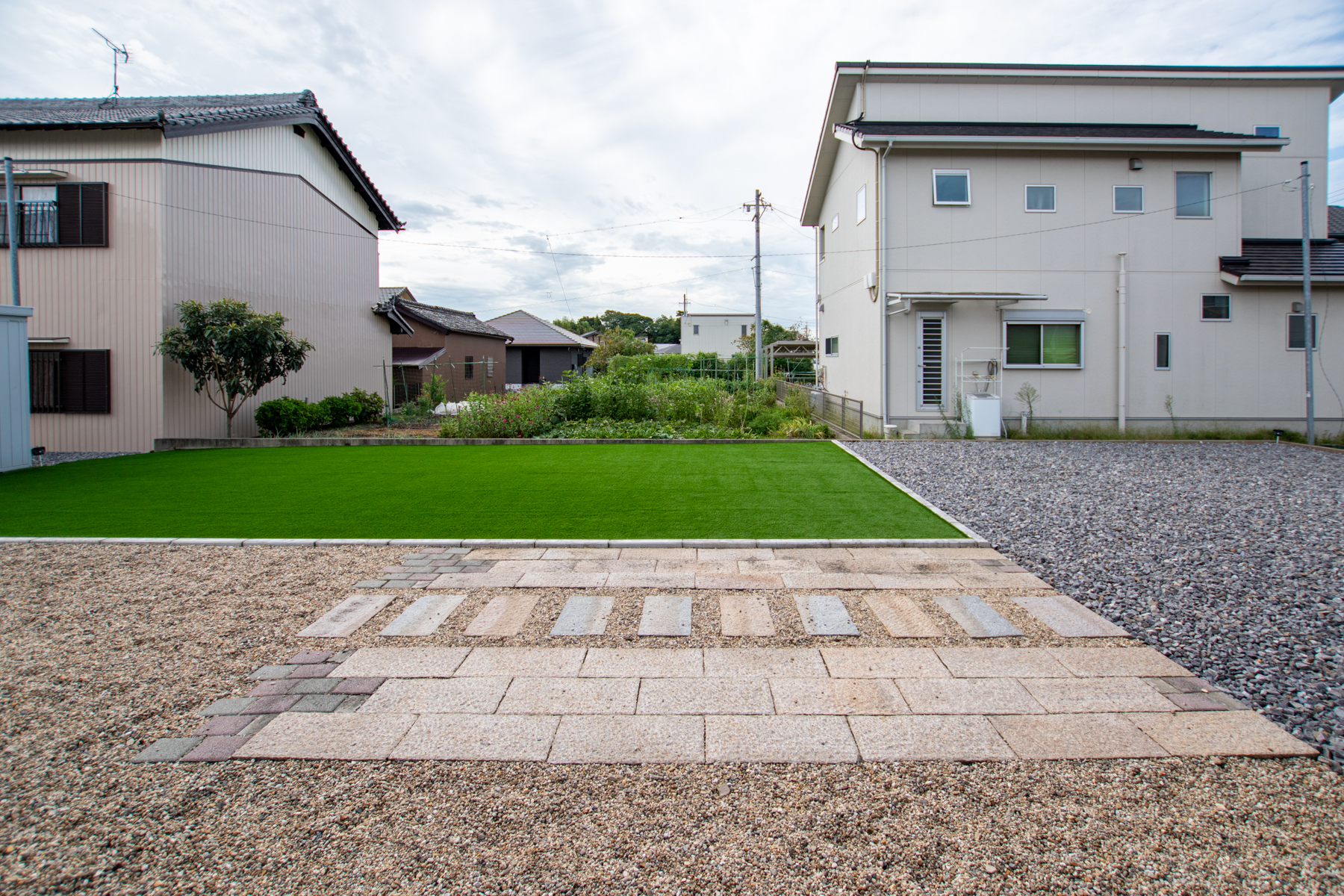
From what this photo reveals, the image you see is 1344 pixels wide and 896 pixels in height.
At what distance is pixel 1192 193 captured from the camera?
13.7 metres

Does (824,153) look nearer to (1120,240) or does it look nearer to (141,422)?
(1120,240)

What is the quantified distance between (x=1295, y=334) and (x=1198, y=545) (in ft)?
38.0

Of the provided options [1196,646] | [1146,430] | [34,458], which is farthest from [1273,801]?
[34,458]

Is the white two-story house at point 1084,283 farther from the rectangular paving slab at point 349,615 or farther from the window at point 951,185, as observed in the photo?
the rectangular paving slab at point 349,615

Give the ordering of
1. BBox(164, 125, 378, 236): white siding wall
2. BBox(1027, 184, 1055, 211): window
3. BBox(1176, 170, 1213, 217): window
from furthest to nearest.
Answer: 1. BBox(1176, 170, 1213, 217): window
2. BBox(1027, 184, 1055, 211): window
3. BBox(164, 125, 378, 236): white siding wall

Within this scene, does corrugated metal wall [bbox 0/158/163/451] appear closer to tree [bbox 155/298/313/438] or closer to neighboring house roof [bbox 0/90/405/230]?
neighboring house roof [bbox 0/90/405/230]

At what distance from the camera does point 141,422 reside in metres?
12.3

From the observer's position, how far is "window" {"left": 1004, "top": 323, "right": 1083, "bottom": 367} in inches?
536

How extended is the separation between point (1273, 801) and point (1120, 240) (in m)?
14.0

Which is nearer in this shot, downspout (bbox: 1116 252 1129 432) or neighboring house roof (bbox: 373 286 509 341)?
downspout (bbox: 1116 252 1129 432)

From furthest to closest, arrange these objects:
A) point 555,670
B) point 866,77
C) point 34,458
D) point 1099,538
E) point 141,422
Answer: point 866,77
point 141,422
point 34,458
point 1099,538
point 555,670

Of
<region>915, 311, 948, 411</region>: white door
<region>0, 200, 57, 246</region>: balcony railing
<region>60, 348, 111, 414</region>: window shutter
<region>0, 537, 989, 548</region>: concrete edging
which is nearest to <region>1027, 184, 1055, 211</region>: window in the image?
<region>915, 311, 948, 411</region>: white door

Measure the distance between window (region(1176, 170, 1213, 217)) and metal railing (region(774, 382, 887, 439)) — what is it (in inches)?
283

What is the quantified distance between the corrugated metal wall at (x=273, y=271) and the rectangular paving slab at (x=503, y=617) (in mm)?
11203
